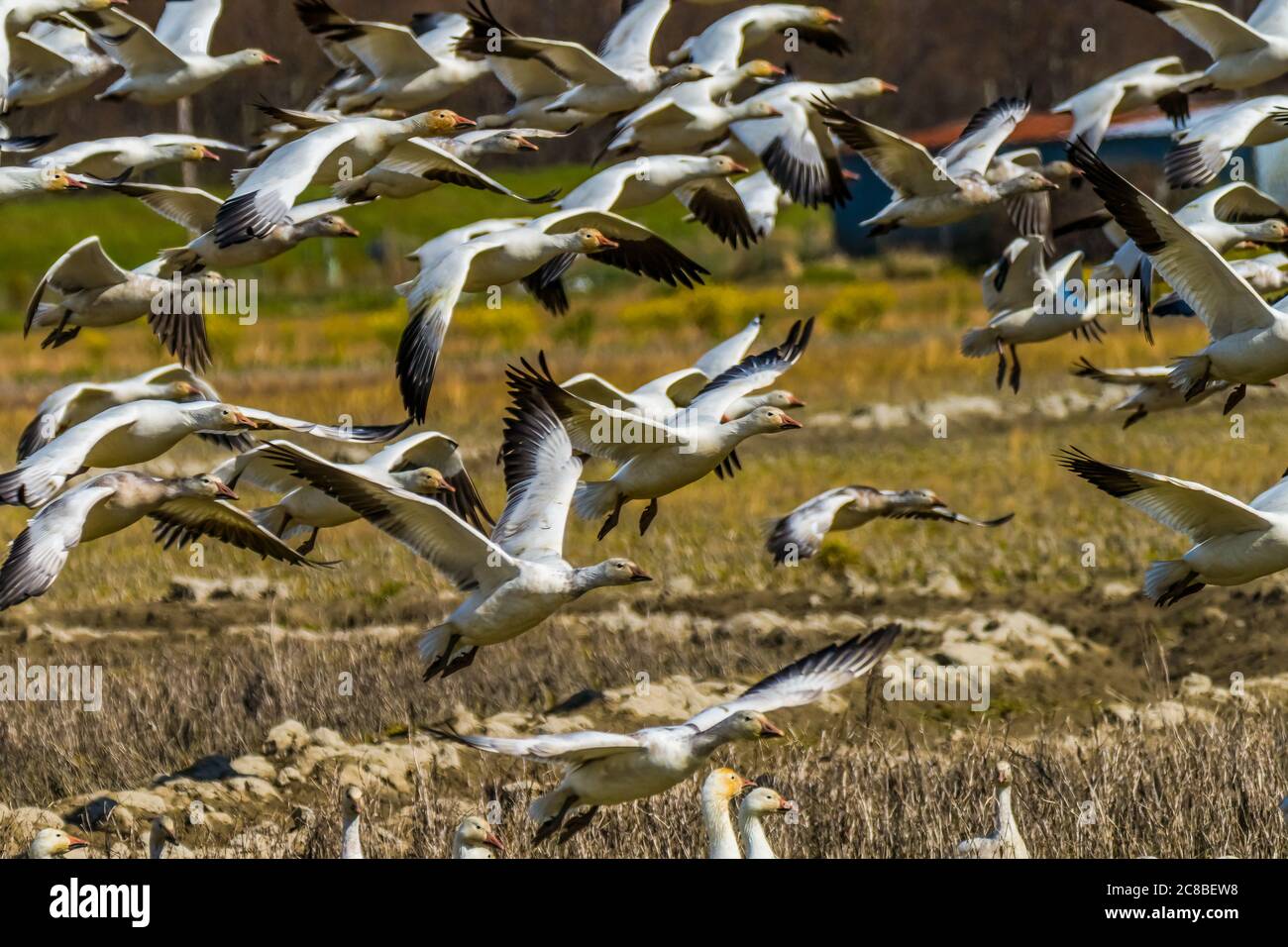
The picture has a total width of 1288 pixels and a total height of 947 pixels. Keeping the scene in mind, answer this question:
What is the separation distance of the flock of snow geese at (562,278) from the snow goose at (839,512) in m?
0.02

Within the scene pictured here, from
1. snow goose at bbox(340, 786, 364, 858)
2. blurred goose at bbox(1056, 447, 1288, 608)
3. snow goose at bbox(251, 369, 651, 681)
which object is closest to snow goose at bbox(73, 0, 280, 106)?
snow goose at bbox(251, 369, 651, 681)

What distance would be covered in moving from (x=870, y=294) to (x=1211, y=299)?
71.4ft

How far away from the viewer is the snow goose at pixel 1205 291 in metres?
7.72

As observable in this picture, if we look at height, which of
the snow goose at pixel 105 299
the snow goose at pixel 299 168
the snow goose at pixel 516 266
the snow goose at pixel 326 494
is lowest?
the snow goose at pixel 326 494

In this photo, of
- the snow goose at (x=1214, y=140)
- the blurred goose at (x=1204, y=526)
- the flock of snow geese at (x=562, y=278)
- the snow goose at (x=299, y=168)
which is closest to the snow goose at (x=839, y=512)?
the flock of snow geese at (x=562, y=278)

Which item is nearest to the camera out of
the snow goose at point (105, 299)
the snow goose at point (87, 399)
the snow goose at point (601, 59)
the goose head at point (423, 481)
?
the snow goose at point (87, 399)

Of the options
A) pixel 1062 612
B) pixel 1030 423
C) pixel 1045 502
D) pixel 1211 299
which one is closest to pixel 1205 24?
pixel 1211 299

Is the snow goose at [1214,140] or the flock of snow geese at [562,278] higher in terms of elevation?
the snow goose at [1214,140]

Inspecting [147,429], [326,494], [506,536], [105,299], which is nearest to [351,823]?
[506,536]

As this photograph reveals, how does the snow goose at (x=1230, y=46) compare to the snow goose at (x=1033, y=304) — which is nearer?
the snow goose at (x=1230, y=46)

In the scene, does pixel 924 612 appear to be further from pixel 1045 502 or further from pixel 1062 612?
pixel 1045 502

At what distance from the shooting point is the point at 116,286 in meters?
9.62

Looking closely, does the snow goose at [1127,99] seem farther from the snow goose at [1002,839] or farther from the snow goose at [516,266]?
the snow goose at [1002,839]

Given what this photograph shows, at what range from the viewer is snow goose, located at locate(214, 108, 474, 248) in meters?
8.08
